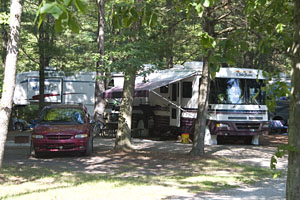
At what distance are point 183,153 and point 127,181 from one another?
549cm

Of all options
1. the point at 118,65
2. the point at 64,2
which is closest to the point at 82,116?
the point at 118,65

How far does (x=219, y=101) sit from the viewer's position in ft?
57.3

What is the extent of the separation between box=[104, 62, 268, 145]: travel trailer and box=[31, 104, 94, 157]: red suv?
12.5ft

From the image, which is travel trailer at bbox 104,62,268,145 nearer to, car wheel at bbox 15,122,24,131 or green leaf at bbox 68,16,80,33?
car wheel at bbox 15,122,24,131

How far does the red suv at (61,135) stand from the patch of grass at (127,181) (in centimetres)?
170

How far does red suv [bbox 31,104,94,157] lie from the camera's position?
12.9 m

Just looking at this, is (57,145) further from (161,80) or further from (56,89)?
(56,89)

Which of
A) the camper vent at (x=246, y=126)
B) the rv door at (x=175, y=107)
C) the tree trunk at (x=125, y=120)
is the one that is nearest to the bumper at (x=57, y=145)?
the tree trunk at (x=125, y=120)

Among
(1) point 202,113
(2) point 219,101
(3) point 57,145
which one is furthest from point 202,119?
(3) point 57,145

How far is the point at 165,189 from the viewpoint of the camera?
846 cm

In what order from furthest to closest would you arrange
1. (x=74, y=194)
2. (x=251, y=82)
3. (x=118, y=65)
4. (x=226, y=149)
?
(x=251, y=82), (x=226, y=149), (x=118, y=65), (x=74, y=194)

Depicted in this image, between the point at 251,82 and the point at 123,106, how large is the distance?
5.93 meters

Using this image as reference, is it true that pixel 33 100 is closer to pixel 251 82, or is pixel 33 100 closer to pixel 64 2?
pixel 251 82

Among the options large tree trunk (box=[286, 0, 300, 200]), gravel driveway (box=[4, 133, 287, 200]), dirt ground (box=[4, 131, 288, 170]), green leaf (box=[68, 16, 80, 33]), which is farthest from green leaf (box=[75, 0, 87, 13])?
dirt ground (box=[4, 131, 288, 170])
